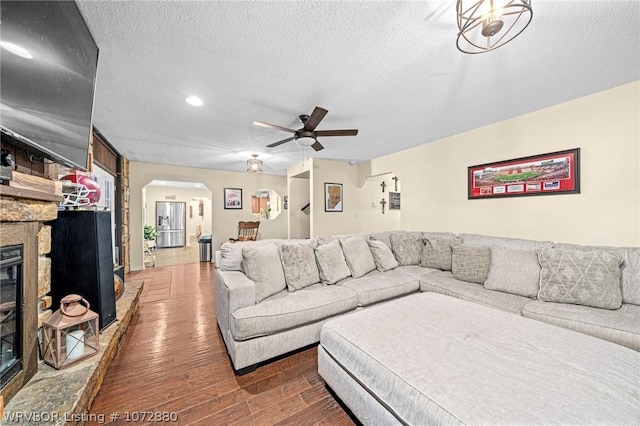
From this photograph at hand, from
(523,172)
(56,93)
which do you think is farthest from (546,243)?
(56,93)

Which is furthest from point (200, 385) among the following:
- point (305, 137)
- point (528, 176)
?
point (528, 176)

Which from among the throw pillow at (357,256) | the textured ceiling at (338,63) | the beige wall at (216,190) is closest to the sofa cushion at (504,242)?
the throw pillow at (357,256)

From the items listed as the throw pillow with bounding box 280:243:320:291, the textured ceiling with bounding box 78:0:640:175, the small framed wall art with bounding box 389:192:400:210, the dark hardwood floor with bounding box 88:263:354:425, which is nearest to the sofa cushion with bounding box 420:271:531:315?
the throw pillow with bounding box 280:243:320:291

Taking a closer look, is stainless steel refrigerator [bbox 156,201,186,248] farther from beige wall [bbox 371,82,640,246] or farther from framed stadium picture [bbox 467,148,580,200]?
framed stadium picture [bbox 467,148,580,200]

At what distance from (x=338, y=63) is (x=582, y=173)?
9.33 feet

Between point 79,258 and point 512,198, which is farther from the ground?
point 512,198

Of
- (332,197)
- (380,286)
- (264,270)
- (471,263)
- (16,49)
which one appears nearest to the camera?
(16,49)

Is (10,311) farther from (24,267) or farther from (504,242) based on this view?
(504,242)

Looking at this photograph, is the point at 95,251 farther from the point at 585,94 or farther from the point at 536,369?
the point at 585,94

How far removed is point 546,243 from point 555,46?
181 cm

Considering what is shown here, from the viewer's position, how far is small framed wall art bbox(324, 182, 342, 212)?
5219 millimetres

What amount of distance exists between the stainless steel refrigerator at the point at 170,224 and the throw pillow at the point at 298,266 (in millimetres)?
8515

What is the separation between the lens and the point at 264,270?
2.07 metres

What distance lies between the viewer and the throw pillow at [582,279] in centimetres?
176
